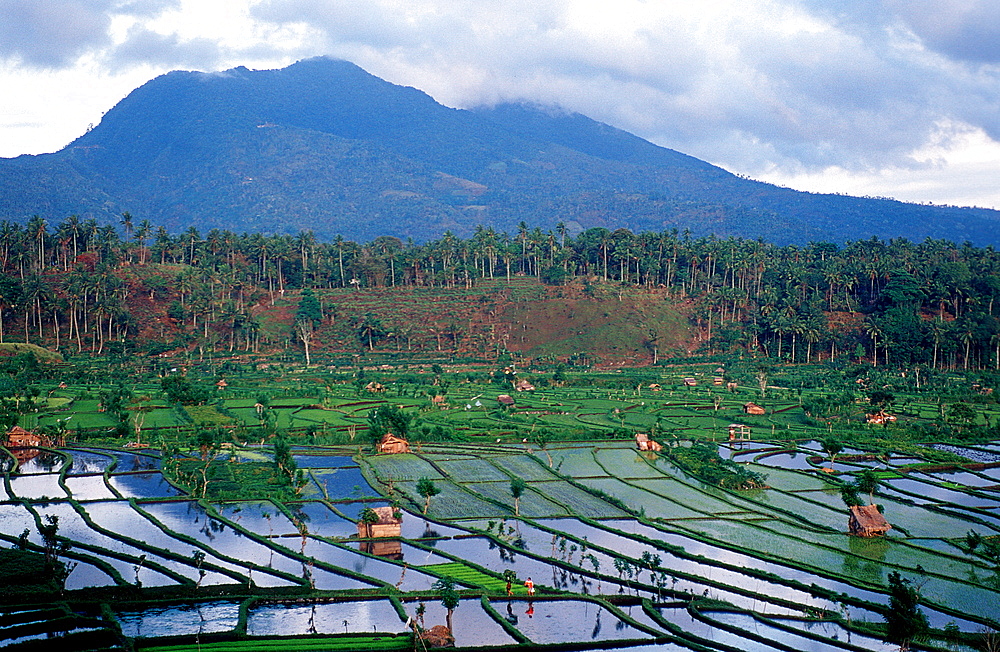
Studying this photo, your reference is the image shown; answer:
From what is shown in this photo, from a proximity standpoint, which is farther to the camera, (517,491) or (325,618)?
(517,491)

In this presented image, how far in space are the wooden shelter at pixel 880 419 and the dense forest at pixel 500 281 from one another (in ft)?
87.1

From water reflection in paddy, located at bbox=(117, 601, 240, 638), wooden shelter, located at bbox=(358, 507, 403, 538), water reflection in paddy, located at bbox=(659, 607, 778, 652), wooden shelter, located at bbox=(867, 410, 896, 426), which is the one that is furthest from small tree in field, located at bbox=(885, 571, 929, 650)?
wooden shelter, located at bbox=(867, 410, 896, 426)

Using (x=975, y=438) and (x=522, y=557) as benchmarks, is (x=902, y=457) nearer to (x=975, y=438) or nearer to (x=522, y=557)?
(x=975, y=438)

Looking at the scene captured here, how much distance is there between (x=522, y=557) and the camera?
3425 centimetres

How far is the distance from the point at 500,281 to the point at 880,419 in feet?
188

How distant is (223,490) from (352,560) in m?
11.6

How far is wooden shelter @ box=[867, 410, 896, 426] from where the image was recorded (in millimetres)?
60375

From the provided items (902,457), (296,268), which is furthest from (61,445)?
(296,268)

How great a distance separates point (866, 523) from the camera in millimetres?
36938

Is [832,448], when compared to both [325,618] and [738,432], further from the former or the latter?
[325,618]

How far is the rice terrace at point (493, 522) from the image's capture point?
27.7 metres

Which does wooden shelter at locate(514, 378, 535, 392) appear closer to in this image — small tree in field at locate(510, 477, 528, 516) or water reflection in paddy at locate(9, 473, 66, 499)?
small tree in field at locate(510, 477, 528, 516)

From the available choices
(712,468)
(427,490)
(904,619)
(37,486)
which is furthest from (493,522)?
(37,486)

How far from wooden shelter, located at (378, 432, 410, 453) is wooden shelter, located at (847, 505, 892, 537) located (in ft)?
80.3
